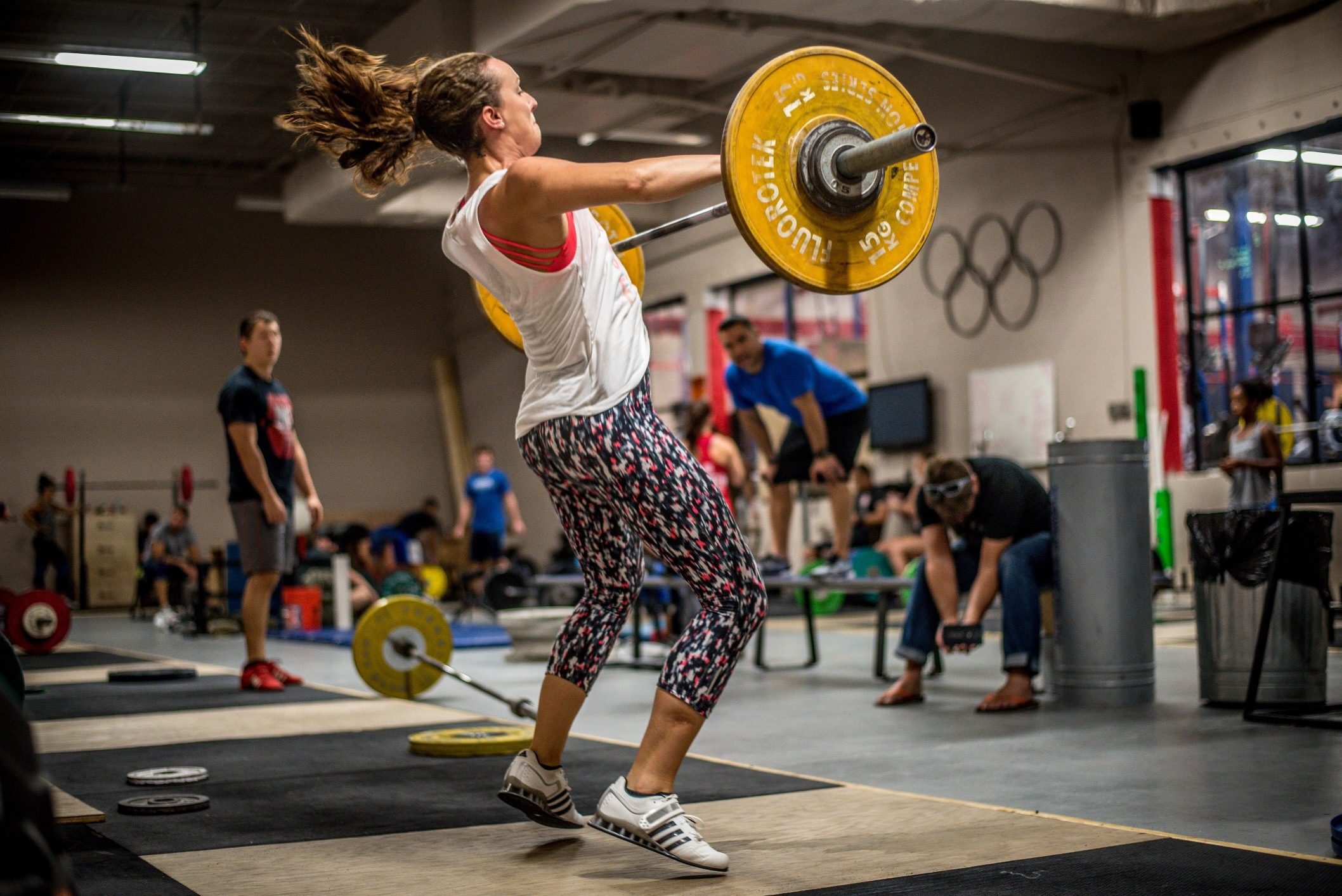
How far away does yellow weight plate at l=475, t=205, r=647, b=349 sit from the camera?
112 inches

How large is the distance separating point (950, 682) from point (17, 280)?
15.2 m

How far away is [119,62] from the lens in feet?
32.9

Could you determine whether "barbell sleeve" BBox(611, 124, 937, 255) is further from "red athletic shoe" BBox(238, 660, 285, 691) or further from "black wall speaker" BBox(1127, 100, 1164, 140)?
"black wall speaker" BBox(1127, 100, 1164, 140)

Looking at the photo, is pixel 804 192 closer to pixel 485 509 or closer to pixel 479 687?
pixel 479 687

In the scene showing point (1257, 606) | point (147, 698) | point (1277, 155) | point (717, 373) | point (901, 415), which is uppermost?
point (1277, 155)

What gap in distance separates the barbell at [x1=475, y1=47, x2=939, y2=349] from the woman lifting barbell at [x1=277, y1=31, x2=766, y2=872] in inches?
3.7

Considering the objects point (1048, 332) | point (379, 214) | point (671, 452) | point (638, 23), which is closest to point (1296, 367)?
point (1048, 332)

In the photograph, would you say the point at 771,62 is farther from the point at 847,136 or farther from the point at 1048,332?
the point at 1048,332

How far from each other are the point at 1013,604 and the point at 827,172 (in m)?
2.49

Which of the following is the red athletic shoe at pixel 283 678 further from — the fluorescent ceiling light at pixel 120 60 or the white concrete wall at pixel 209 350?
the white concrete wall at pixel 209 350

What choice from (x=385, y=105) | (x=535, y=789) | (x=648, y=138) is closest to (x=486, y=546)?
(x=648, y=138)

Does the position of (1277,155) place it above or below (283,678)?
above

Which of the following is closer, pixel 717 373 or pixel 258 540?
pixel 258 540

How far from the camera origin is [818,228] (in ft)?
7.15
